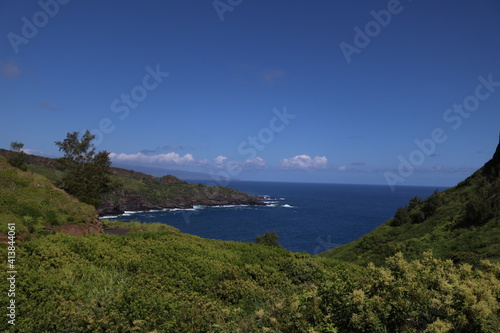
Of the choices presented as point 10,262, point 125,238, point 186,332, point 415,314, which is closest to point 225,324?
point 186,332

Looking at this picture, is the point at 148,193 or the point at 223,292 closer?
the point at 223,292

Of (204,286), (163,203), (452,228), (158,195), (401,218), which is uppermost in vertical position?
(204,286)

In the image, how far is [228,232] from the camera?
79312 mm

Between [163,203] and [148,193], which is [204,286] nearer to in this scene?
[163,203]

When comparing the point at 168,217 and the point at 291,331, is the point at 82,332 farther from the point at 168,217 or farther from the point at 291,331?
the point at 168,217

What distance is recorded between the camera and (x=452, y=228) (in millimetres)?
27219

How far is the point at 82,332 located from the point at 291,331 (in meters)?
4.96

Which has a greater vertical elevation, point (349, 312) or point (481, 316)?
point (481, 316)

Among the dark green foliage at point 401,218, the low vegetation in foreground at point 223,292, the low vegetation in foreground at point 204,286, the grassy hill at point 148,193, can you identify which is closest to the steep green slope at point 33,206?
the low vegetation in foreground at point 204,286

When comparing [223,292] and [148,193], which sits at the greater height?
[223,292]

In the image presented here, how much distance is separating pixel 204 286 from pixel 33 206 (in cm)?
1138

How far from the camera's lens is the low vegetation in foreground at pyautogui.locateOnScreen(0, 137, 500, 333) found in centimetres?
520

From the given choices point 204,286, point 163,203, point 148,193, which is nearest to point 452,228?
point 204,286

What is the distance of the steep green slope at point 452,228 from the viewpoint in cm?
2145
